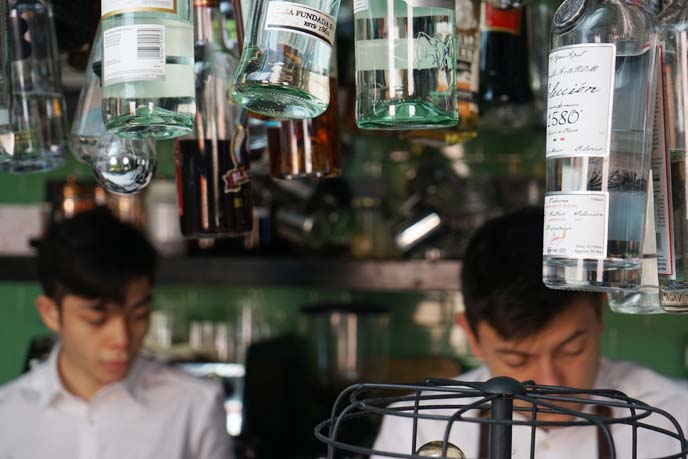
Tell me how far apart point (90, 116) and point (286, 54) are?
0.34 m

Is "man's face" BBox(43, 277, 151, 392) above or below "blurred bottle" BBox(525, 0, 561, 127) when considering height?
below

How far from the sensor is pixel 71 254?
192 cm

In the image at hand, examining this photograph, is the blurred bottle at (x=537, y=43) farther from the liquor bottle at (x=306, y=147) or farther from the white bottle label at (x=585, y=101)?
the white bottle label at (x=585, y=101)

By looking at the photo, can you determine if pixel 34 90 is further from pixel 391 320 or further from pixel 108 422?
pixel 391 320

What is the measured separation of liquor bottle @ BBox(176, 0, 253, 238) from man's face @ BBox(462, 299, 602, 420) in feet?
1.91

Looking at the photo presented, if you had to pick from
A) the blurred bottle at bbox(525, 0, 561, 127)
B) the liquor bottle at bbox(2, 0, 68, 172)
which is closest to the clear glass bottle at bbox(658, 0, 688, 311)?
the blurred bottle at bbox(525, 0, 561, 127)

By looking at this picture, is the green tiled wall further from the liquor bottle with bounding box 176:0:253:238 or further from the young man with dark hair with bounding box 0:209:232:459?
the liquor bottle with bounding box 176:0:253:238

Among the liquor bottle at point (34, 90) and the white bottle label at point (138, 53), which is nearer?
the white bottle label at point (138, 53)

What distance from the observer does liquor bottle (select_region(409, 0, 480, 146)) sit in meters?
1.00

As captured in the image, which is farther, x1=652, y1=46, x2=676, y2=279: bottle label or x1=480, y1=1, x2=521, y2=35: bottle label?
x1=480, y1=1, x2=521, y2=35: bottle label

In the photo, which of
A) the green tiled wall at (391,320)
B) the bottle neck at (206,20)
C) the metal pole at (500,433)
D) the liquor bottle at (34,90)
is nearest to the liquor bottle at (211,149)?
the bottle neck at (206,20)

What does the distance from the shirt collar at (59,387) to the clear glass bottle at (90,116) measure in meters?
1.10

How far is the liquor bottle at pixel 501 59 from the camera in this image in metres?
1.13

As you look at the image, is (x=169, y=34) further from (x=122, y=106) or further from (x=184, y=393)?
(x=184, y=393)
